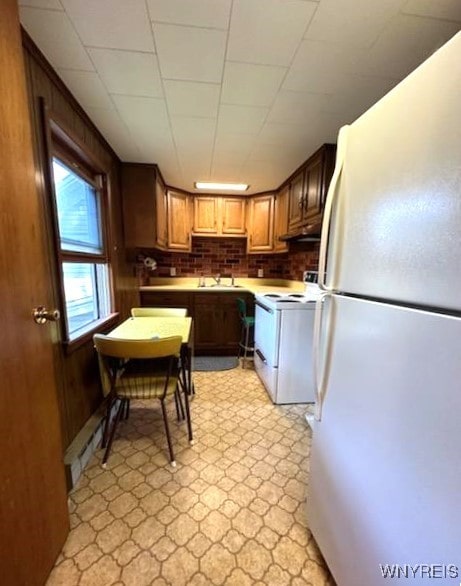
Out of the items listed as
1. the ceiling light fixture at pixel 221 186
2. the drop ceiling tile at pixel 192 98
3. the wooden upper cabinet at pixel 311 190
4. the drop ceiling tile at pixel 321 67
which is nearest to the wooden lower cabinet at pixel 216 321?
the wooden upper cabinet at pixel 311 190

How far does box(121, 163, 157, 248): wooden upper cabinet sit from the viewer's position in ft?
9.15

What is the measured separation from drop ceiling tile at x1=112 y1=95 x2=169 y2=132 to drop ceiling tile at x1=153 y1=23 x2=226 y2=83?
12.2 inches

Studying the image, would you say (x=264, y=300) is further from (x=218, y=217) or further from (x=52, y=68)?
(x=52, y=68)

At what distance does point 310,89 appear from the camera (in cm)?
153

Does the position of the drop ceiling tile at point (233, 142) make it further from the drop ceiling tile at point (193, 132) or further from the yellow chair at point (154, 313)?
the yellow chair at point (154, 313)

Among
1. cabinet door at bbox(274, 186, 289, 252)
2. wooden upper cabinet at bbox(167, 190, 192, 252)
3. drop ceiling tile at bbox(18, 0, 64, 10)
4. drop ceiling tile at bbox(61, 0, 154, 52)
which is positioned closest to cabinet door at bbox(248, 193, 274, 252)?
cabinet door at bbox(274, 186, 289, 252)

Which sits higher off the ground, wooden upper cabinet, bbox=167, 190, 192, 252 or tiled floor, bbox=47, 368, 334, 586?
wooden upper cabinet, bbox=167, 190, 192, 252

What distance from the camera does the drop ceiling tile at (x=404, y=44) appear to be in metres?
1.11

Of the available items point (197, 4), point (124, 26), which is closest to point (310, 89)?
point (197, 4)

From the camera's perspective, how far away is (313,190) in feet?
7.97

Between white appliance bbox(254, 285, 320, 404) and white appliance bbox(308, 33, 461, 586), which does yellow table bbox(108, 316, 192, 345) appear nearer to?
white appliance bbox(254, 285, 320, 404)

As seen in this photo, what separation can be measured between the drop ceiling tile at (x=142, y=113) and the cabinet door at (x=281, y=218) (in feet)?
5.56

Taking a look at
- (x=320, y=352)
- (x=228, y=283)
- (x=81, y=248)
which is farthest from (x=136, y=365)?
(x=228, y=283)

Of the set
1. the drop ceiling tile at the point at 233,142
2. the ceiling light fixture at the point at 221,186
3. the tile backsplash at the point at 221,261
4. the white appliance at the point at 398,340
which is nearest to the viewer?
the white appliance at the point at 398,340
